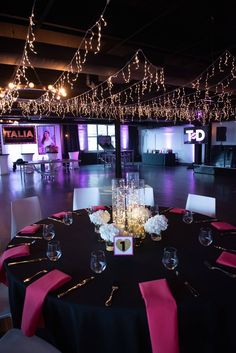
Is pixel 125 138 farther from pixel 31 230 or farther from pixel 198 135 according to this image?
pixel 31 230

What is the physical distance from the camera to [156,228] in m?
1.76

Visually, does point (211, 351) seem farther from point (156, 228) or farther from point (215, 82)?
point (215, 82)

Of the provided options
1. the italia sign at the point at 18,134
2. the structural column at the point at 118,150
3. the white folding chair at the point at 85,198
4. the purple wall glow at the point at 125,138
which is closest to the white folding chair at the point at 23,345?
the white folding chair at the point at 85,198

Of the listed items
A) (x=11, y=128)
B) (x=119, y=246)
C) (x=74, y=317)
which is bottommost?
(x=74, y=317)

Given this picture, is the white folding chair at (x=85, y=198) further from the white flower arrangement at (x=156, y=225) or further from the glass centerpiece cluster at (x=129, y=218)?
the white flower arrangement at (x=156, y=225)

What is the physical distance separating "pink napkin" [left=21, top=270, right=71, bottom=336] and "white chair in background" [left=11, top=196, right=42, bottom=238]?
65.4 inches

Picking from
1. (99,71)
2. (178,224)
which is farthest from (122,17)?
(178,224)

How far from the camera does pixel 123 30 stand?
3.87 m

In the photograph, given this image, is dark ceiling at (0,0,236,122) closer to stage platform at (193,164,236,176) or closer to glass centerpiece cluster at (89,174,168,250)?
glass centerpiece cluster at (89,174,168,250)

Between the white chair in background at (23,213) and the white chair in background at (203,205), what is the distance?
6.26 feet

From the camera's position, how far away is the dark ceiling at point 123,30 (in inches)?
127

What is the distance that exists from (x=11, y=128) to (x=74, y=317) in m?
15.3

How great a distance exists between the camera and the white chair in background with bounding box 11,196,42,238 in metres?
2.83

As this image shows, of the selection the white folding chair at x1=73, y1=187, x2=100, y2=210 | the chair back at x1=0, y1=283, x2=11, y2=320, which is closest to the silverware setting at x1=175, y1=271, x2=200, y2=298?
the chair back at x1=0, y1=283, x2=11, y2=320
